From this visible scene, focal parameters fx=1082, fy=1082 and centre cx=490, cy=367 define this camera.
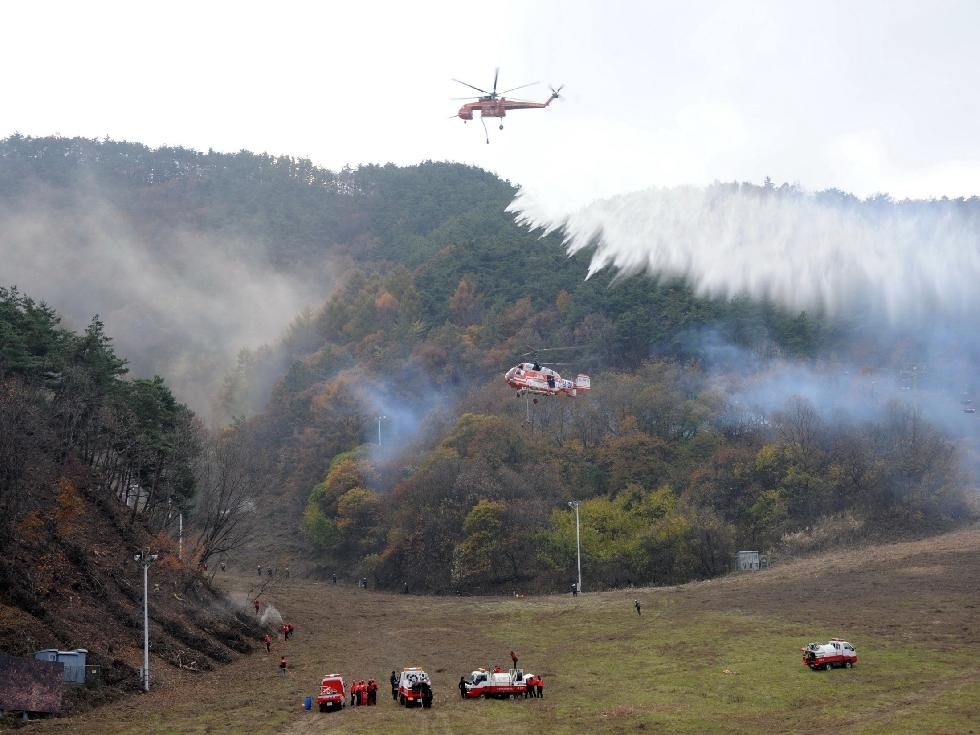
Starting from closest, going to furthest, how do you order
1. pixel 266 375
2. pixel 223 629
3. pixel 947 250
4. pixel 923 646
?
pixel 923 646 < pixel 223 629 < pixel 947 250 < pixel 266 375

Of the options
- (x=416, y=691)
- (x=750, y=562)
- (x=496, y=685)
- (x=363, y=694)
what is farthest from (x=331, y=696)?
(x=750, y=562)

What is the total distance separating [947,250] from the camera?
15262 cm

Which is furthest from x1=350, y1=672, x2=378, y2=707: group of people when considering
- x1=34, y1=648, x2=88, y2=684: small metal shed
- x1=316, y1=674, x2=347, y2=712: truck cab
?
x1=34, y1=648, x2=88, y2=684: small metal shed

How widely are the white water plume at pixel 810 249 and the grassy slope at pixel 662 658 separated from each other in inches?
2450

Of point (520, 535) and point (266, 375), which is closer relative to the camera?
point (520, 535)

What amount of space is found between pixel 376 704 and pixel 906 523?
67893mm

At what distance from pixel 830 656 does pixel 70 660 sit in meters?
36.6

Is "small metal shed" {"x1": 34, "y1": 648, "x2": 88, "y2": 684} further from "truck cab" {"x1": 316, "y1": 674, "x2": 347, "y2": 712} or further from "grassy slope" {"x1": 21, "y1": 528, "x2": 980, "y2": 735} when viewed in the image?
"truck cab" {"x1": 316, "y1": 674, "x2": 347, "y2": 712}

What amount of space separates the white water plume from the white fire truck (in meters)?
102

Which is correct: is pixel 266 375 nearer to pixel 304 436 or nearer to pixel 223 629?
pixel 304 436

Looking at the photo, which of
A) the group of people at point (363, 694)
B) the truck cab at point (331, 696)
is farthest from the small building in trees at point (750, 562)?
the truck cab at point (331, 696)

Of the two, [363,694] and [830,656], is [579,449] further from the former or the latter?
[363,694]

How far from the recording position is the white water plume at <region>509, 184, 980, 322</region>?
15012cm

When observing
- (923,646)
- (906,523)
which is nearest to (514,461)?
(906,523)
